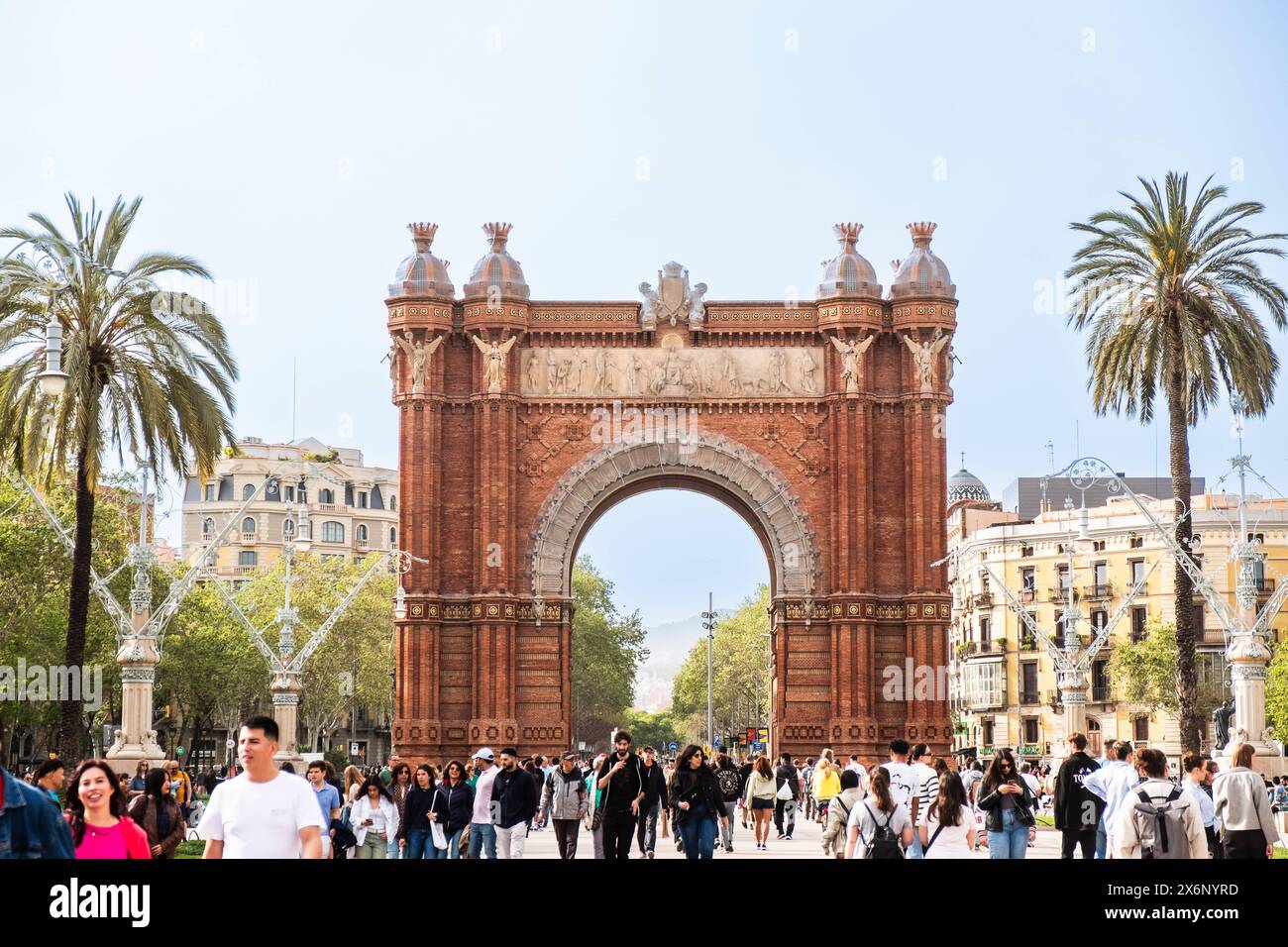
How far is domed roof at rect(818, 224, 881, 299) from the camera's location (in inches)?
1943

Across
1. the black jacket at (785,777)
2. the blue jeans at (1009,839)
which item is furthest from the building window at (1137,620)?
the blue jeans at (1009,839)

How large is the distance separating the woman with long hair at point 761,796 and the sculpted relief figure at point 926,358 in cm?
1966

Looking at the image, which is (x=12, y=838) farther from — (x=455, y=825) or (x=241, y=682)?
(x=241, y=682)

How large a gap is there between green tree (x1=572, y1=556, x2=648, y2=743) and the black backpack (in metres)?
82.3

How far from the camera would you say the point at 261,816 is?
34.6 ft

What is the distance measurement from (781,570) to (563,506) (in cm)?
616

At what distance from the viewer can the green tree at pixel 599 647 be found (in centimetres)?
10262

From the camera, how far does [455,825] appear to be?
21.6m

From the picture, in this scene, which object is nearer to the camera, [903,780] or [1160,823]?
[1160,823]

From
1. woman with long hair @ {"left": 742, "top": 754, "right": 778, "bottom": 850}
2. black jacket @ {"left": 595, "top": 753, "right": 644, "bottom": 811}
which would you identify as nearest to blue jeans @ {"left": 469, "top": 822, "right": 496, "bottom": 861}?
black jacket @ {"left": 595, "top": 753, "right": 644, "bottom": 811}

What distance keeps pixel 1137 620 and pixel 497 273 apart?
50.0 metres

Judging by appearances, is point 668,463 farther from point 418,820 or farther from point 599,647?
point 599,647

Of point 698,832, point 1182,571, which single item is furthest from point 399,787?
point 1182,571
